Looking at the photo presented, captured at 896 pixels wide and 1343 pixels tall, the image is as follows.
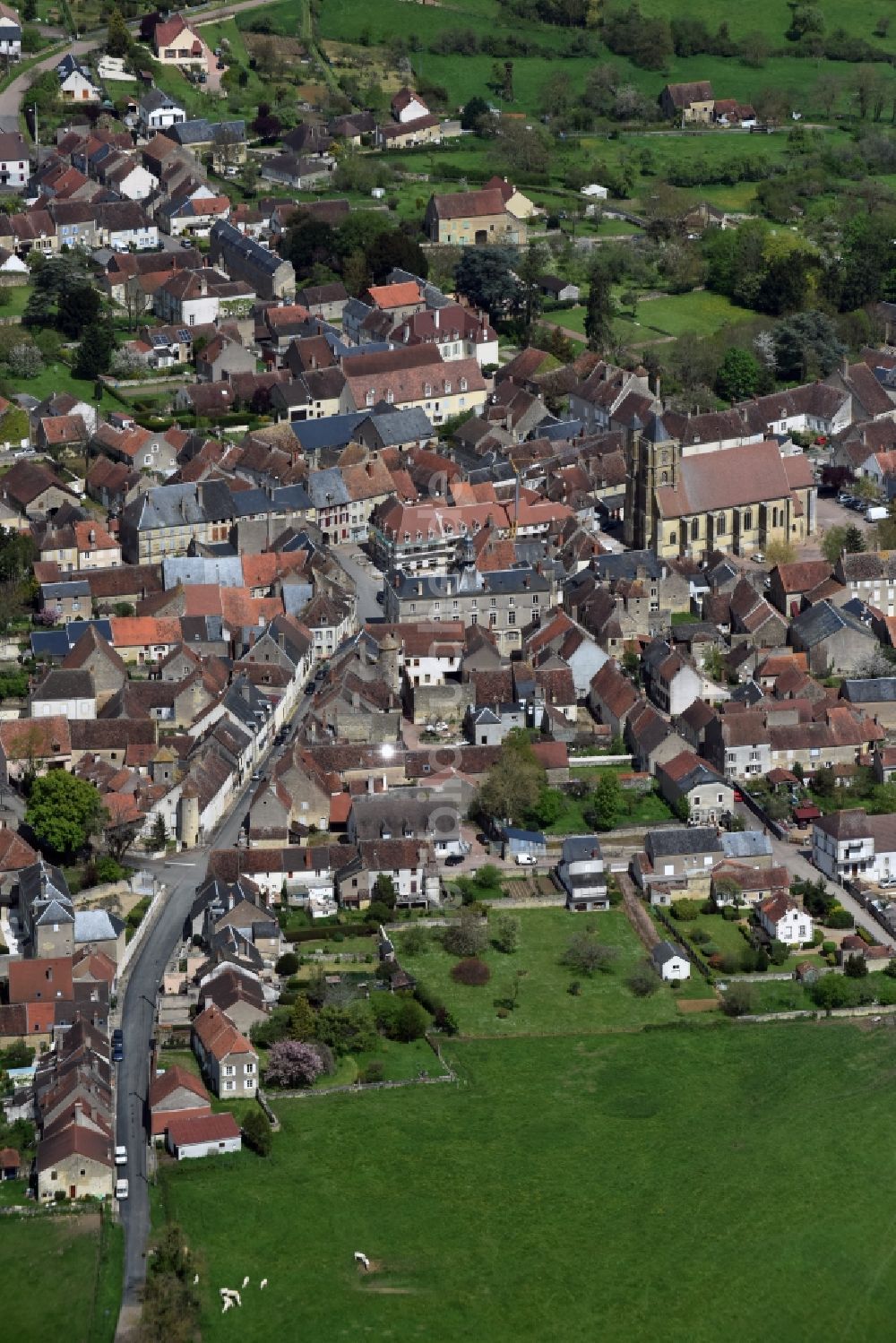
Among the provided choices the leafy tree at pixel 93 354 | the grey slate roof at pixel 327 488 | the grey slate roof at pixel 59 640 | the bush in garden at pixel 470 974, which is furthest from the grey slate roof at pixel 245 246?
the bush in garden at pixel 470 974

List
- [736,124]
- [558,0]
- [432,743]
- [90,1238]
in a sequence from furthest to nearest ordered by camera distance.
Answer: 1. [558,0]
2. [736,124]
3. [432,743]
4. [90,1238]

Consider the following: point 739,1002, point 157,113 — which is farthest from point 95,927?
point 157,113

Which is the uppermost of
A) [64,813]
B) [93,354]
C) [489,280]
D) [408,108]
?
[64,813]

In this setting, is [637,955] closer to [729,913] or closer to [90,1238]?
[729,913]

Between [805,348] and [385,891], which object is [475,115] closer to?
[805,348]

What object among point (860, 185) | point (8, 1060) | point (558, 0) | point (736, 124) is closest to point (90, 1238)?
point (8, 1060)
